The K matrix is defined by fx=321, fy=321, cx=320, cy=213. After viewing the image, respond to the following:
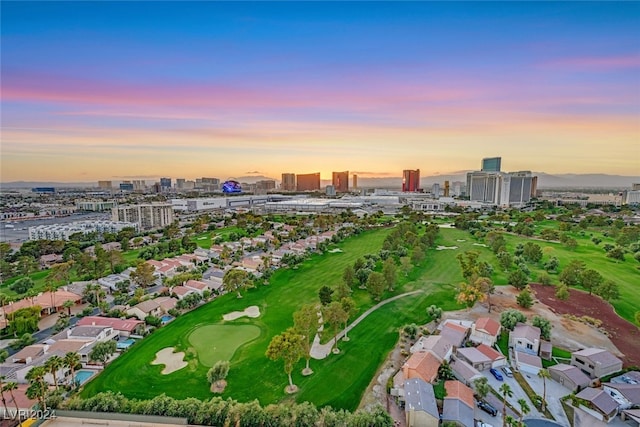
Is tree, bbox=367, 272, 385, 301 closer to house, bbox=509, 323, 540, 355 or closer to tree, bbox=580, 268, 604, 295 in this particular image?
house, bbox=509, 323, 540, 355

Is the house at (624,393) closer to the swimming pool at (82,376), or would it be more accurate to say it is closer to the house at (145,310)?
the swimming pool at (82,376)

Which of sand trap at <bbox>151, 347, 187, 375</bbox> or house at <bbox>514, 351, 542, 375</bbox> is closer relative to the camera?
house at <bbox>514, 351, 542, 375</bbox>

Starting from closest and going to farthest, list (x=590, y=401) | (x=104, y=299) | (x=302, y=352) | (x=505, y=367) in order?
(x=590, y=401)
(x=302, y=352)
(x=505, y=367)
(x=104, y=299)

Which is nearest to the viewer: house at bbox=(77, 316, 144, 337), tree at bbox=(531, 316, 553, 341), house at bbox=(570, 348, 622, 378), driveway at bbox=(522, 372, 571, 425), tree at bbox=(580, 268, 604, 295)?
driveway at bbox=(522, 372, 571, 425)

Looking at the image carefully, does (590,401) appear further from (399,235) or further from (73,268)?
(73,268)

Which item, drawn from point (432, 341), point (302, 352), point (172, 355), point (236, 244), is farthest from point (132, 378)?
point (236, 244)

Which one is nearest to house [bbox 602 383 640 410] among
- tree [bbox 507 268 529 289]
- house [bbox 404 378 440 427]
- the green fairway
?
house [bbox 404 378 440 427]

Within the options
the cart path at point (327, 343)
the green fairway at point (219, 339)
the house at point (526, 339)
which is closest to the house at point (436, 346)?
the house at point (526, 339)
